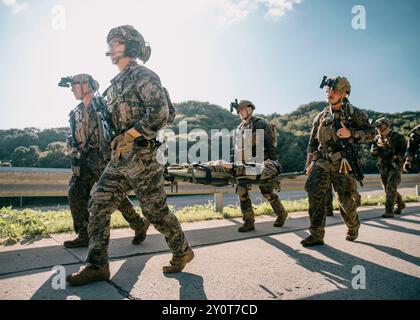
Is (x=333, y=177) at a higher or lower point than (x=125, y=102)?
lower

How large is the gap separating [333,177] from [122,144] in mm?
3080

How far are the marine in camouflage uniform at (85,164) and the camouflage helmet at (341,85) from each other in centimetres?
323

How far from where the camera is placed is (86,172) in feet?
13.8

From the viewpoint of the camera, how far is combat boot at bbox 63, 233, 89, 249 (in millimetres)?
3857

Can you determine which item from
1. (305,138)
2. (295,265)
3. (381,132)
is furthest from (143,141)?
(305,138)

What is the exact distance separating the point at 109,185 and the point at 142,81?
3.45 ft

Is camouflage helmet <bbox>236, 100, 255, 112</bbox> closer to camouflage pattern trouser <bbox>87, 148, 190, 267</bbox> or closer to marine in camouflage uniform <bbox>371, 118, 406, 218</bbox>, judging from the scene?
camouflage pattern trouser <bbox>87, 148, 190, 267</bbox>

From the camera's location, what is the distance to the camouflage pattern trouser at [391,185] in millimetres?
7181

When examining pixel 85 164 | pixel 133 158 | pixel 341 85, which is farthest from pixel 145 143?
pixel 341 85

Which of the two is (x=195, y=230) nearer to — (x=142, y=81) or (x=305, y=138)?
(x=142, y=81)

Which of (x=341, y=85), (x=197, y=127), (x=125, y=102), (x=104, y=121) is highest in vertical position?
(x=197, y=127)

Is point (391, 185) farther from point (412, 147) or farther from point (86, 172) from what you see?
point (86, 172)

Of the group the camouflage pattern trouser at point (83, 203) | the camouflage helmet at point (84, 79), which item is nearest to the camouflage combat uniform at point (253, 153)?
the camouflage pattern trouser at point (83, 203)
